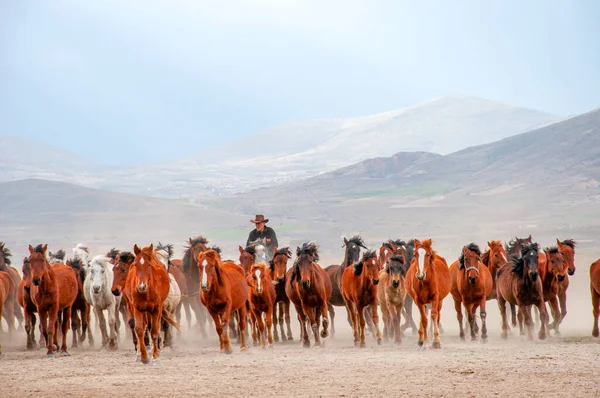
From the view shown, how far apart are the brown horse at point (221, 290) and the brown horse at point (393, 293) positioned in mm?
2932

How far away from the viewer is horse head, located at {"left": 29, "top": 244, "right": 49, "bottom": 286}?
56.1 ft

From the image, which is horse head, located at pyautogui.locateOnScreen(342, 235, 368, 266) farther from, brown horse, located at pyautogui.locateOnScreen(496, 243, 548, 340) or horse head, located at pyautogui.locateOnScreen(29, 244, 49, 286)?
horse head, located at pyautogui.locateOnScreen(29, 244, 49, 286)

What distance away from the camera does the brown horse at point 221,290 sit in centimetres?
1706

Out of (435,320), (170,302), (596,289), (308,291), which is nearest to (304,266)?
(308,291)

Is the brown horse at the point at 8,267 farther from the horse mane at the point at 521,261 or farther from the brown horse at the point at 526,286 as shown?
the horse mane at the point at 521,261

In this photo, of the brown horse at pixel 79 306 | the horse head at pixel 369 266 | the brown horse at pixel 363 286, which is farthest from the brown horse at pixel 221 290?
the brown horse at pixel 79 306

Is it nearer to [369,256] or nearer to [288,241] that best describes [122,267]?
[369,256]

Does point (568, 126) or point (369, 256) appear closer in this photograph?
point (369, 256)

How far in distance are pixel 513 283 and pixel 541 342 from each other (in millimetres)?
1575

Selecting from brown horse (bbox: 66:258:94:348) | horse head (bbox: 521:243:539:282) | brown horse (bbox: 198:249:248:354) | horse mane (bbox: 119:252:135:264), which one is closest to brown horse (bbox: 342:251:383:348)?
brown horse (bbox: 198:249:248:354)

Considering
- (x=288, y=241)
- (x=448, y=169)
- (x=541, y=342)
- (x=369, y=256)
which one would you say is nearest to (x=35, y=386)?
(x=369, y=256)

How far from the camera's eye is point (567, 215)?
3253 inches

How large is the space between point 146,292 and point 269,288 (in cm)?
436

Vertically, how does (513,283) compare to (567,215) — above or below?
below
